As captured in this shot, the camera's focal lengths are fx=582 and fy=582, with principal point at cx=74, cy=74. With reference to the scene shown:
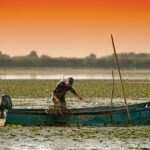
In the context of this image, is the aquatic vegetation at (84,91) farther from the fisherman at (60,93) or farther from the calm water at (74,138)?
the calm water at (74,138)

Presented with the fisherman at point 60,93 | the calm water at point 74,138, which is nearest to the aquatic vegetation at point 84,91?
the fisherman at point 60,93

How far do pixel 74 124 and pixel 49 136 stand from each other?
10.2ft

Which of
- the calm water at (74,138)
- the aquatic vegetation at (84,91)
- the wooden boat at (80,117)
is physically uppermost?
the aquatic vegetation at (84,91)

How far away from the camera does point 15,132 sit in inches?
837

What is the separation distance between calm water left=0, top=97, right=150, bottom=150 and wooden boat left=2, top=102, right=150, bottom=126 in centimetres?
35

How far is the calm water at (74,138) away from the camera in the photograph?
18.0m

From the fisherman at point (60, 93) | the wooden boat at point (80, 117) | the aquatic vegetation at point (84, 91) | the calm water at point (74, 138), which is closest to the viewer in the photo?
the calm water at point (74, 138)

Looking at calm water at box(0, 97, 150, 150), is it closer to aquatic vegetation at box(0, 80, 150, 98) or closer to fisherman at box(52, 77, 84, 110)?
fisherman at box(52, 77, 84, 110)

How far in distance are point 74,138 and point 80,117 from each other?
11.4 feet

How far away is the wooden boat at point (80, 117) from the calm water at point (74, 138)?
13.9 inches

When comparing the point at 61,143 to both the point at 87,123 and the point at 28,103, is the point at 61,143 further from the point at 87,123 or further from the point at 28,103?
the point at 28,103

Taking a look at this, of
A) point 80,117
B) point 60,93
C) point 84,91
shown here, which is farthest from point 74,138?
point 84,91

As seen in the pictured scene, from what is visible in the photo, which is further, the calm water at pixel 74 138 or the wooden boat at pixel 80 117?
the wooden boat at pixel 80 117

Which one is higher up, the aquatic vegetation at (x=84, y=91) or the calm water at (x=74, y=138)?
the aquatic vegetation at (x=84, y=91)
